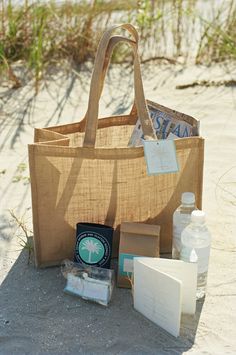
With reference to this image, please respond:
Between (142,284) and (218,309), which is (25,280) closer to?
(142,284)

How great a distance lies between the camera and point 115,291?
2.12 metres

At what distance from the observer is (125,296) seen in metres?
2.09

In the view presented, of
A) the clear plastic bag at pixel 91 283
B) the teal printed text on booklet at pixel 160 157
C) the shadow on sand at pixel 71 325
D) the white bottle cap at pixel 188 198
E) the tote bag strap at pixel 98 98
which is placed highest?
the tote bag strap at pixel 98 98

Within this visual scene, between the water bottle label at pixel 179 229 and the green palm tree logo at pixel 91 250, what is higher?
the water bottle label at pixel 179 229

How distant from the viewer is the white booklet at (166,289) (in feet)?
6.04

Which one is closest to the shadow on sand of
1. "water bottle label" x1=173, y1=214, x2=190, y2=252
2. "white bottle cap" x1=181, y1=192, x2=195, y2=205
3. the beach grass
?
"water bottle label" x1=173, y1=214, x2=190, y2=252

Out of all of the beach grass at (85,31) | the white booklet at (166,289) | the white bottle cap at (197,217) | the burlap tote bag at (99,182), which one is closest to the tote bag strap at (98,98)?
the burlap tote bag at (99,182)

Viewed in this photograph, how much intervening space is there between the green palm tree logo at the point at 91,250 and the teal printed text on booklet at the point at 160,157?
0.32m

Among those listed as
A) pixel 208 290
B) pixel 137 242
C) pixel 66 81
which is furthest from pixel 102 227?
pixel 66 81

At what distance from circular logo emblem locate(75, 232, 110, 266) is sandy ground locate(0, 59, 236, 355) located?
13 cm

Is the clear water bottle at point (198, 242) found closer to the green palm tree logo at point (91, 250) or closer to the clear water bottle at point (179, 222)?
the clear water bottle at point (179, 222)

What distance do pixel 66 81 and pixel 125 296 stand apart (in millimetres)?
2329

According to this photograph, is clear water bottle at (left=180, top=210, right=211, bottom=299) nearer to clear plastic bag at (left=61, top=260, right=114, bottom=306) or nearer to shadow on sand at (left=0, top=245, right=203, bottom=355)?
shadow on sand at (left=0, top=245, right=203, bottom=355)

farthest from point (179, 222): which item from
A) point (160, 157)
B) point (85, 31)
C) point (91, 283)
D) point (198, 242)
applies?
point (85, 31)
